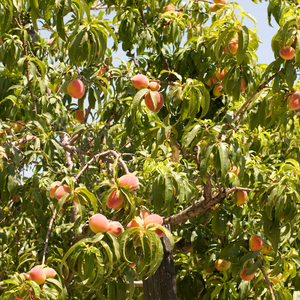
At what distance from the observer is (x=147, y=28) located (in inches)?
101

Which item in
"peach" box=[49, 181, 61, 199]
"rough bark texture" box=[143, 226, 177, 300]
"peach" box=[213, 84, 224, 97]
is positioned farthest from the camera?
"peach" box=[213, 84, 224, 97]

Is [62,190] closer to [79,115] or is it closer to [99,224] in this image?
[99,224]

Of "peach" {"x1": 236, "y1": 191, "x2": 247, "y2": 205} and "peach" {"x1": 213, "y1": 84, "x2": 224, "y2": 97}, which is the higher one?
"peach" {"x1": 213, "y1": 84, "x2": 224, "y2": 97}

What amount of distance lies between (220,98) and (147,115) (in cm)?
100

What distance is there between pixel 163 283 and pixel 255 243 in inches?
26.7

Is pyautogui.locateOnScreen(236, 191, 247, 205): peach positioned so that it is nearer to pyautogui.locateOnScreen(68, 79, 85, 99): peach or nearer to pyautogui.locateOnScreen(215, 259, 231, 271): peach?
pyautogui.locateOnScreen(215, 259, 231, 271): peach

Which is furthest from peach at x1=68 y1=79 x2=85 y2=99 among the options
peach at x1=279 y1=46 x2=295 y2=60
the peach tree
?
peach at x1=279 y1=46 x2=295 y2=60

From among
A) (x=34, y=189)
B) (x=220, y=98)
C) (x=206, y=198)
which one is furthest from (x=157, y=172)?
(x=220, y=98)

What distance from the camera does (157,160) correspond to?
1.76 m

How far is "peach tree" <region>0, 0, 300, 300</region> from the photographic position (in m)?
1.22

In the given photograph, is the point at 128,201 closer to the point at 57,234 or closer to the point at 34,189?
the point at 34,189

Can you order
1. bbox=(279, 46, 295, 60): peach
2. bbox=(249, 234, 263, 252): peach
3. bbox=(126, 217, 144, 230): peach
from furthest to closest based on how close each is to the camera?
bbox=(249, 234, 263, 252): peach
bbox=(279, 46, 295, 60): peach
bbox=(126, 217, 144, 230): peach

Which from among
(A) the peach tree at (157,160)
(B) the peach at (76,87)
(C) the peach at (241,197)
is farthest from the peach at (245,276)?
(B) the peach at (76,87)

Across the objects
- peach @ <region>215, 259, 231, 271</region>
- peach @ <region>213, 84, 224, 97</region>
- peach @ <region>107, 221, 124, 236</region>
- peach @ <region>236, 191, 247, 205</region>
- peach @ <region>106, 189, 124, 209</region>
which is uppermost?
peach @ <region>213, 84, 224, 97</region>
